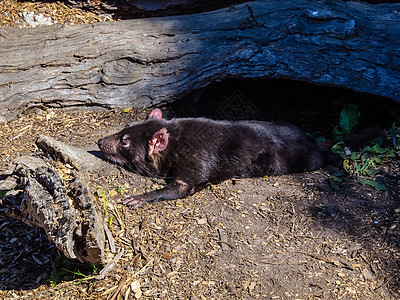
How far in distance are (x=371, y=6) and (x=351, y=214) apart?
2.67m

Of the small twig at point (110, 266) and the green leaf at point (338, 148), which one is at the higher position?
the green leaf at point (338, 148)

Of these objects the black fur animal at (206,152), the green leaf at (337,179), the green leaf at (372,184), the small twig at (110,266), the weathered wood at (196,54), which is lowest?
the small twig at (110,266)

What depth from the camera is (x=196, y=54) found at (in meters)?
5.03

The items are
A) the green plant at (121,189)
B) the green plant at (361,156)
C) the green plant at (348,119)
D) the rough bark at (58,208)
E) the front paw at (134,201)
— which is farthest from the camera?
the green plant at (348,119)

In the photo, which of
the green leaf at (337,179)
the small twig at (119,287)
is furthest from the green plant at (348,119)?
the small twig at (119,287)

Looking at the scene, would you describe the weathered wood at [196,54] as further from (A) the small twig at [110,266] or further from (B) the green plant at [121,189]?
(A) the small twig at [110,266]

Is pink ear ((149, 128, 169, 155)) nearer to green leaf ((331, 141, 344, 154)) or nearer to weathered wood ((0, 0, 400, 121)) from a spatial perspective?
weathered wood ((0, 0, 400, 121))

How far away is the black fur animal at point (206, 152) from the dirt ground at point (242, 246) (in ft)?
0.57

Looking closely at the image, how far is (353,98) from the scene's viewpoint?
17.6 feet

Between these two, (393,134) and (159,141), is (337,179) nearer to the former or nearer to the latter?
(393,134)

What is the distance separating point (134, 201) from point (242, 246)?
3.44ft

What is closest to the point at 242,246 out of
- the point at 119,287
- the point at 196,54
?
the point at 119,287

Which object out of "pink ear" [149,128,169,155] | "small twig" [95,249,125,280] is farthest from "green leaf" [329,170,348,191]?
"small twig" [95,249,125,280]

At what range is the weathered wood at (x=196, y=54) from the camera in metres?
4.68
